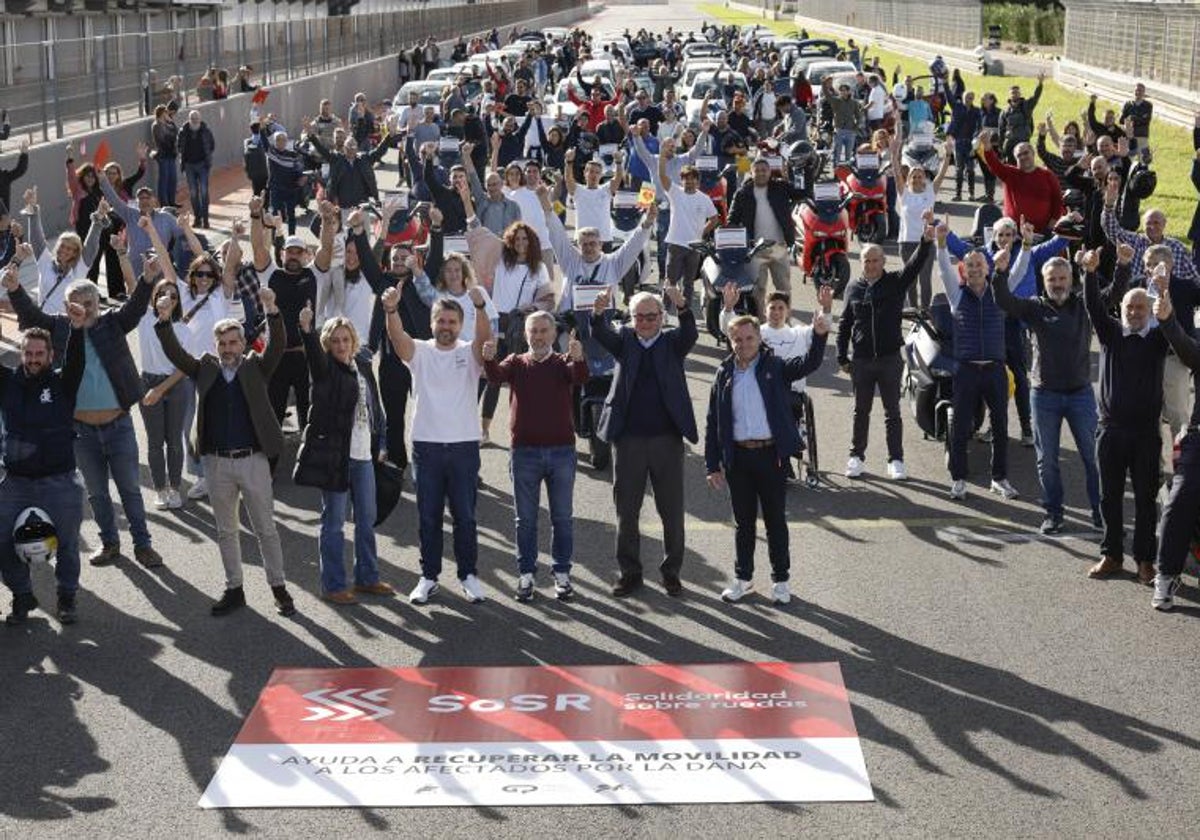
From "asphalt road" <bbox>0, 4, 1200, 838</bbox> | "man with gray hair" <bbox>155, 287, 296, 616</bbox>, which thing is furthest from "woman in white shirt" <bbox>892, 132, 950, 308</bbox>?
"man with gray hair" <bbox>155, 287, 296, 616</bbox>

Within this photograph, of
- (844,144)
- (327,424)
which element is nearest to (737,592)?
(327,424)

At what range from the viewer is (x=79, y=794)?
29.9 ft

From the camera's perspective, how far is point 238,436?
11547 mm

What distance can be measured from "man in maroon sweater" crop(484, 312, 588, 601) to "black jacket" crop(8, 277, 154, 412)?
239 centimetres

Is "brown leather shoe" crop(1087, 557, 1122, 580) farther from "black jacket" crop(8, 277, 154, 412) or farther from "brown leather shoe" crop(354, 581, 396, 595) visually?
"black jacket" crop(8, 277, 154, 412)

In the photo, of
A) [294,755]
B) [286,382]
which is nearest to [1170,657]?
[294,755]

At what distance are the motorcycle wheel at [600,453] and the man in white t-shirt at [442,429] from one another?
325 cm

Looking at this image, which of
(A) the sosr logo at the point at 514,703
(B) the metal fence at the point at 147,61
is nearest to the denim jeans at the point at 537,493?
(A) the sosr logo at the point at 514,703

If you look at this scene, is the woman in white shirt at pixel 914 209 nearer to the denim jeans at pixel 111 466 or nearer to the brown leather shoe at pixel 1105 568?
the brown leather shoe at pixel 1105 568

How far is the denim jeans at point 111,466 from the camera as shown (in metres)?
12.6

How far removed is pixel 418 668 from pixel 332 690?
1.86ft

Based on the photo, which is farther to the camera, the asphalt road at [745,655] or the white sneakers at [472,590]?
the white sneakers at [472,590]

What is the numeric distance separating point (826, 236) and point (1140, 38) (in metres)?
32.7

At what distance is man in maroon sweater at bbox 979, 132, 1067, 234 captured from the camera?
64.9ft
